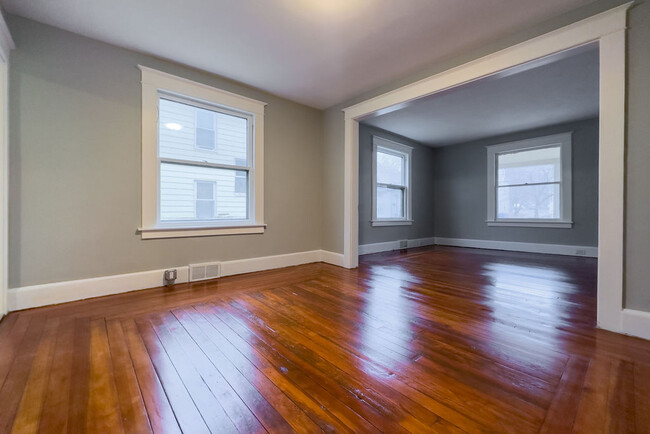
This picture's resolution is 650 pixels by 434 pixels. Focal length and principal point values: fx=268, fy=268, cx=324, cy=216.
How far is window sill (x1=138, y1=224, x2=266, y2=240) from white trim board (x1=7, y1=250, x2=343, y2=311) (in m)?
0.36

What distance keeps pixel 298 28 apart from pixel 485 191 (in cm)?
542

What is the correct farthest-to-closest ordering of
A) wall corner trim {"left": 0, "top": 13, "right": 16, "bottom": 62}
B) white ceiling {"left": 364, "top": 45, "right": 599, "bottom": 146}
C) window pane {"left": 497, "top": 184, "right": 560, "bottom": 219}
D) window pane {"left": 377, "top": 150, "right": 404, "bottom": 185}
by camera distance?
window pane {"left": 377, "top": 150, "right": 404, "bottom": 185}, window pane {"left": 497, "top": 184, "right": 560, "bottom": 219}, white ceiling {"left": 364, "top": 45, "right": 599, "bottom": 146}, wall corner trim {"left": 0, "top": 13, "right": 16, "bottom": 62}

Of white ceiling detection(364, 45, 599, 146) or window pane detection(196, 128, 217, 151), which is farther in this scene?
window pane detection(196, 128, 217, 151)

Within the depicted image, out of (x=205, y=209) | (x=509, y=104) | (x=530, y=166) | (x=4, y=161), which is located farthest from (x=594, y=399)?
(x=530, y=166)

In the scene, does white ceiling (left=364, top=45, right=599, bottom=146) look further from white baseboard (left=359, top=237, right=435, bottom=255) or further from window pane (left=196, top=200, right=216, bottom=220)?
window pane (left=196, top=200, right=216, bottom=220)

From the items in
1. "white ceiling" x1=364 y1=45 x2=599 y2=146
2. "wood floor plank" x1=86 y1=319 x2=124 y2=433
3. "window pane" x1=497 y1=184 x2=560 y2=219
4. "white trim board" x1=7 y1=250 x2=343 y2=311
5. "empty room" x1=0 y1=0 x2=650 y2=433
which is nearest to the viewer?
"wood floor plank" x1=86 y1=319 x2=124 y2=433

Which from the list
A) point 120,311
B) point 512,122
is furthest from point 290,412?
point 512,122

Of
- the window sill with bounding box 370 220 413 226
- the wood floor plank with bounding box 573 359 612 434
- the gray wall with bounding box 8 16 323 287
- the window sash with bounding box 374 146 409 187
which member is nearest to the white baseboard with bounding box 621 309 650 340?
the wood floor plank with bounding box 573 359 612 434

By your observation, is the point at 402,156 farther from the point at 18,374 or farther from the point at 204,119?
the point at 18,374

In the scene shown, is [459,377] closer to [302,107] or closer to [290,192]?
[290,192]

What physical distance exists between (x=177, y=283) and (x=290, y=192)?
1.85 m

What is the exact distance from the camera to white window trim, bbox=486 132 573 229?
499 cm

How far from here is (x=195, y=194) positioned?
10.4ft

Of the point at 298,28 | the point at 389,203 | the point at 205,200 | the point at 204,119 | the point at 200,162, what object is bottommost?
the point at 205,200
